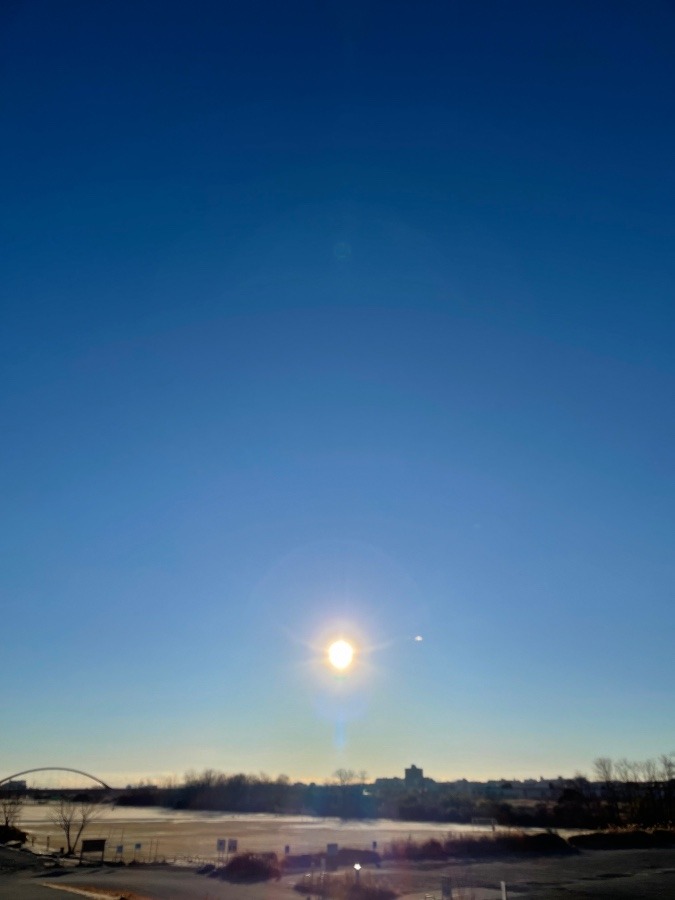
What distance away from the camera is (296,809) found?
180 m

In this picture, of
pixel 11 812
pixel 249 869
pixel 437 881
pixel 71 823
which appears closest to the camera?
pixel 437 881

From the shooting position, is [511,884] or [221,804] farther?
[221,804]

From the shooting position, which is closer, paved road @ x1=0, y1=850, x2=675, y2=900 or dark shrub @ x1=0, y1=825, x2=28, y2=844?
paved road @ x1=0, y1=850, x2=675, y2=900

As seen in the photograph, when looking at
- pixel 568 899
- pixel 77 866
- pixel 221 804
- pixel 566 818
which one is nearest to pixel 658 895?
pixel 568 899

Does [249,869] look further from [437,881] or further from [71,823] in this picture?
[71,823]

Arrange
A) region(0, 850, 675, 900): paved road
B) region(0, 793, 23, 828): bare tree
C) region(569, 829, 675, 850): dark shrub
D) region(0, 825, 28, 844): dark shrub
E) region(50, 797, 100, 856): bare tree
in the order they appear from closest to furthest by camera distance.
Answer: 1. region(0, 850, 675, 900): paved road
2. region(50, 797, 100, 856): bare tree
3. region(569, 829, 675, 850): dark shrub
4. region(0, 825, 28, 844): dark shrub
5. region(0, 793, 23, 828): bare tree

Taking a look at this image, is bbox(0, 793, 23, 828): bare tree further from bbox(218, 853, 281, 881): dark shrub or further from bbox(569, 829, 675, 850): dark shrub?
bbox(569, 829, 675, 850): dark shrub

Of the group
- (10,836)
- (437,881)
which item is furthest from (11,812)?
(437,881)

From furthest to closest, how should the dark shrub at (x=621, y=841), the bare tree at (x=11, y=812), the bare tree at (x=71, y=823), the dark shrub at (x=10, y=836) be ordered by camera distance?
the bare tree at (x=11, y=812) < the dark shrub at (x=10, y=836) < the dark shrub at (x=621, y=841) < the bare tree at (x=71, y=823)

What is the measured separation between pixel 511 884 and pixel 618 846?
36526 millimetres

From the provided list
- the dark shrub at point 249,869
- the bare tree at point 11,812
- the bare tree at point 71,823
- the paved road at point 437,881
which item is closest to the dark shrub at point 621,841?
the paved road at point 437,881

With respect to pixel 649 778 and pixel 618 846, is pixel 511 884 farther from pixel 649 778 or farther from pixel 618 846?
pixel 649 778

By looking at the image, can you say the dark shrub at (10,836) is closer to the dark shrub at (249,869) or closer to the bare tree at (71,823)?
the bare tree at (71,823)

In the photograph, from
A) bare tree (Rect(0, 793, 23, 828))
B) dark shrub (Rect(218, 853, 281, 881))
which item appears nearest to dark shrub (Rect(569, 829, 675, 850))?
dark shrub (Rect(218, 853, 281, 881))
